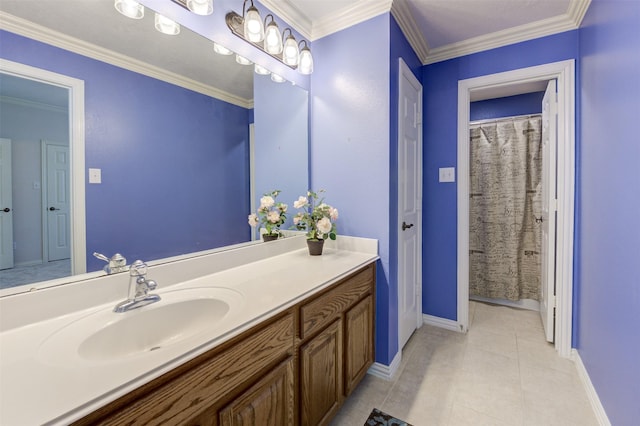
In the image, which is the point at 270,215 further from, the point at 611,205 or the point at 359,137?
the point at 611,205

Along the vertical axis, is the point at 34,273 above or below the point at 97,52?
below

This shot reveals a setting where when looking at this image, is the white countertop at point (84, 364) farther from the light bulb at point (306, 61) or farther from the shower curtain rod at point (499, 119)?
the shower curtain rod at point (499, 119)

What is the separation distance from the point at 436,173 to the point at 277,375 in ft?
6.61

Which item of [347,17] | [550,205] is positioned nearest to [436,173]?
[550,205]

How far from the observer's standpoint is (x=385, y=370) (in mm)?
1780

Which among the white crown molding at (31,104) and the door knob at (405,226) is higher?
the white crown molding at (31,104)

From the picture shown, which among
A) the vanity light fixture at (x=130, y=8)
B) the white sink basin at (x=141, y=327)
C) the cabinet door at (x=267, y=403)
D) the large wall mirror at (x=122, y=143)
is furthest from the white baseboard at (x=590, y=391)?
the vanity light fixture at (x=130, y=8)

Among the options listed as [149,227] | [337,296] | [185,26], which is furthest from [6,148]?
[337,296]

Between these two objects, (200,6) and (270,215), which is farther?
(270,215)

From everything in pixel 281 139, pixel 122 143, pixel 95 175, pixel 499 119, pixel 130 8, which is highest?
pixel 499 119

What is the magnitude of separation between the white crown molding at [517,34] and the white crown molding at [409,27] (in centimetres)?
13

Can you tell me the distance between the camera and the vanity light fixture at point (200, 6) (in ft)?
4.11

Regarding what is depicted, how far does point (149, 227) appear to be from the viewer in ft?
3.84

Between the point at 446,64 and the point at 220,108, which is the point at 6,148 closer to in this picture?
the point at 220,108
